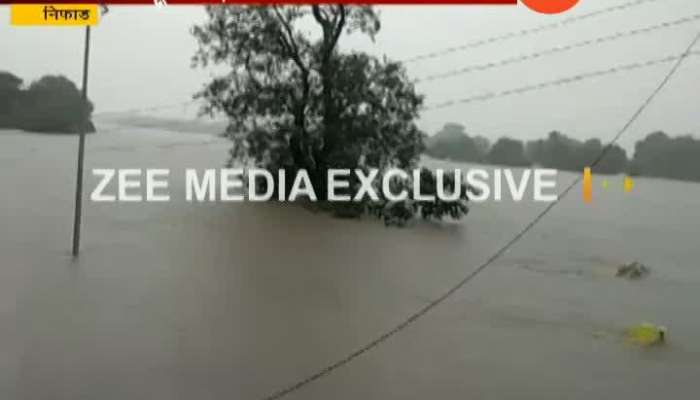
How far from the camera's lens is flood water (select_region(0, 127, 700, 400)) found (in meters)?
3.38

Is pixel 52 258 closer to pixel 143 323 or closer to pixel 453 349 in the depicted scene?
pixel 143 323

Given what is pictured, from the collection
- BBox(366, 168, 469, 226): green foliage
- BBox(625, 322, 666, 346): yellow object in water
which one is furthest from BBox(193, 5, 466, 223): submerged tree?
BBox(625, 322, 666, 346): yellow object in water

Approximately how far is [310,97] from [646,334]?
3782mm

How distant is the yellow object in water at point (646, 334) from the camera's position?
421cm

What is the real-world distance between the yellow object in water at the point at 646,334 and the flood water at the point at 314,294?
0.08m

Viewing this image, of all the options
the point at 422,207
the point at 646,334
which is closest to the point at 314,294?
the point at 422,207

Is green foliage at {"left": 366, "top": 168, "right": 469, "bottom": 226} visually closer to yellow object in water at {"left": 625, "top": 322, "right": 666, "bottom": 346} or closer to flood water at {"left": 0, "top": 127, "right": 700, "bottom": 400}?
flood water at {"left": 0, "top": 127, "right": 700, "bottom": 400}

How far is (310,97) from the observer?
6836 mm

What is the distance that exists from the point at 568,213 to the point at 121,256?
11.3 feet

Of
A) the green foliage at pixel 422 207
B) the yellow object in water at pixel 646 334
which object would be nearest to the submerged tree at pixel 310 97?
the green foliage at pixel 422 207

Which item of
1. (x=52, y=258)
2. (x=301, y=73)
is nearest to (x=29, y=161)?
(x=52, y=258)

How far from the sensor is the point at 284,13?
22.5 feet

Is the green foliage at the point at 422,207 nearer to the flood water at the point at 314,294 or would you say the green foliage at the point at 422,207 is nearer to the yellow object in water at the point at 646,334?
the flood water at the point at 314,294

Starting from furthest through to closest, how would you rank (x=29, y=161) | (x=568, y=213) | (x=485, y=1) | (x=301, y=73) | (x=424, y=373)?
(x=301, y=73), (x=568, y=213), (x=29, y=161), (x=485, y=1), (x=424, y=373)
